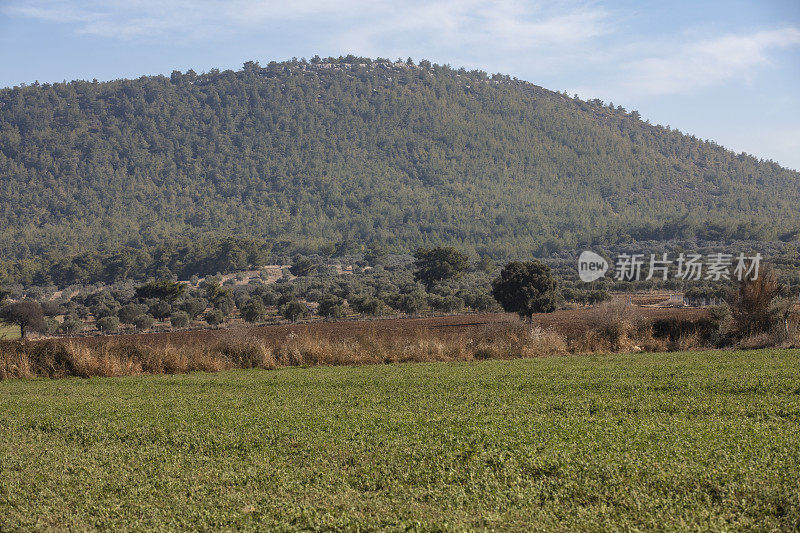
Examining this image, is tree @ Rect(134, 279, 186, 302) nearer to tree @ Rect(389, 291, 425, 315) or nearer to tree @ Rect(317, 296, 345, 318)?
tree @ Rect(317, 296, 345, 318)

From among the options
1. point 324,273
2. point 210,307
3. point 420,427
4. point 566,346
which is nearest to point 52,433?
point 420,427

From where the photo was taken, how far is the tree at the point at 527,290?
4962 centimetres

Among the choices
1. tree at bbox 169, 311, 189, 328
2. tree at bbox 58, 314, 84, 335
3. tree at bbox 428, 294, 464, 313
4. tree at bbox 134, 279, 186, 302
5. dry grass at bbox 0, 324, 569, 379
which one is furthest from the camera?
tree at bbox 134, 279, 186, 302

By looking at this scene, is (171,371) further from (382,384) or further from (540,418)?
(540,418)

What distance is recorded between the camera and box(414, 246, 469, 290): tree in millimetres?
84900

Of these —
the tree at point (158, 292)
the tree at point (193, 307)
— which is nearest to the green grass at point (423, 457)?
the tree at point (193, 307)

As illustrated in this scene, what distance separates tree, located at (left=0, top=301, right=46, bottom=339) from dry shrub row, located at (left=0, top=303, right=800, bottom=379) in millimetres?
26626

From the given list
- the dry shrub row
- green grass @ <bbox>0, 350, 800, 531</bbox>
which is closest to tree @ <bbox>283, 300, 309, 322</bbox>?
the dry shrub row

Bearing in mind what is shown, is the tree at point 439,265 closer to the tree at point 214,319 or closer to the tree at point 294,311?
the tree at point 294,311

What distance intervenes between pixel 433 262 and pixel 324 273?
24516 millimetres

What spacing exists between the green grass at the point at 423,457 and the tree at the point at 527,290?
30851mm

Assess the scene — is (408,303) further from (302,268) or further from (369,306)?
(302,268)

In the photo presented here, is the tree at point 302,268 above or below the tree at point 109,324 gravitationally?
above

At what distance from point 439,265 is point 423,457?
74.4 meters
